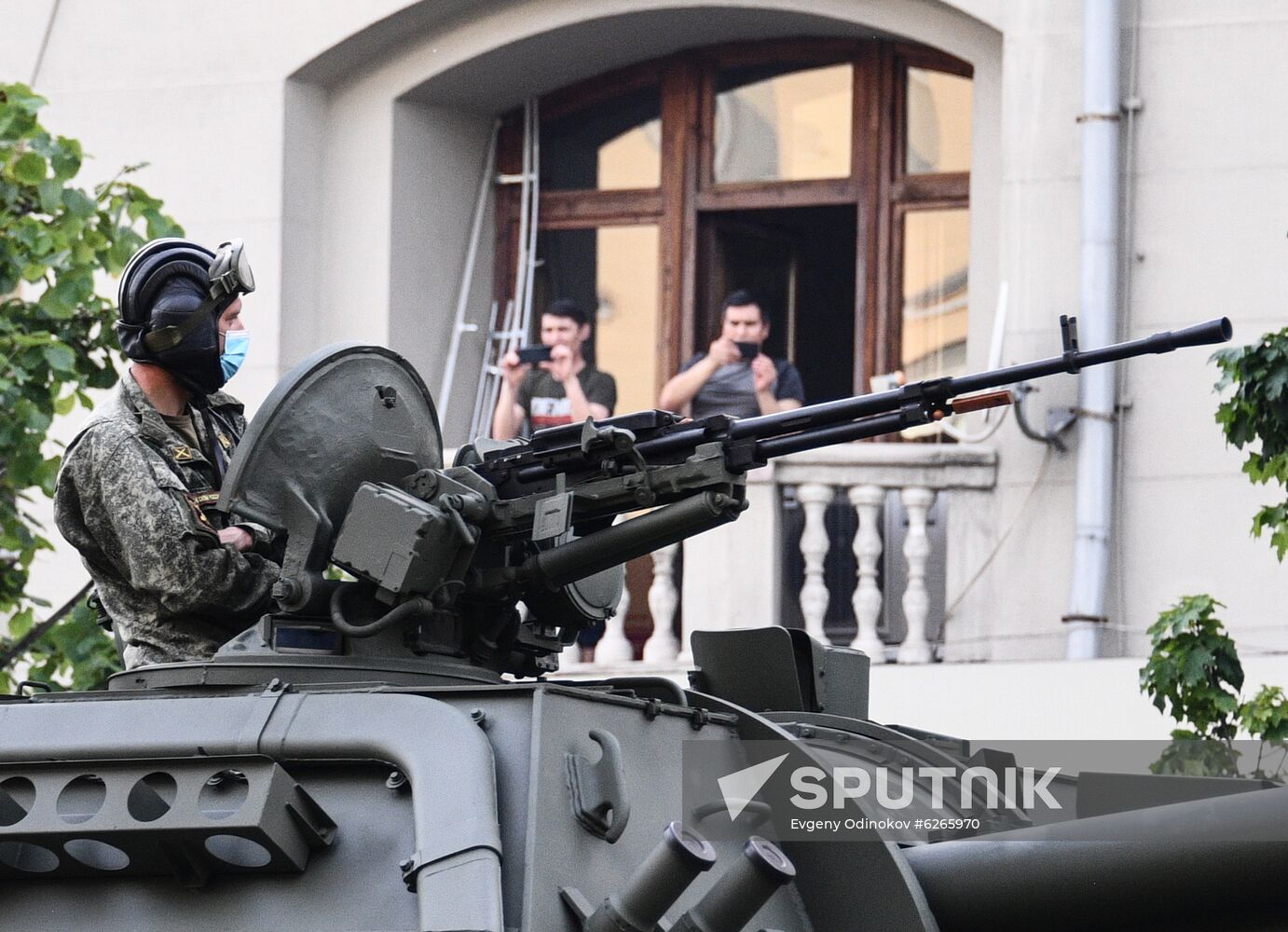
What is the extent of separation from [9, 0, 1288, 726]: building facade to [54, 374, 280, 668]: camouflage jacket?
5.67 m

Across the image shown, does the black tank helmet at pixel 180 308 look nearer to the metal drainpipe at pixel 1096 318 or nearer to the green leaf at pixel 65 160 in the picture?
the green leaf at pixel 65 160

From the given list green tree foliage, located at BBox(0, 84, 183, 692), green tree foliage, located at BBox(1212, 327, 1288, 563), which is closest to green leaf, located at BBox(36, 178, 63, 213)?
green tree foliage, located at BBox(0, 84, 183, 692)

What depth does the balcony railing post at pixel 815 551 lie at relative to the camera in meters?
10.9

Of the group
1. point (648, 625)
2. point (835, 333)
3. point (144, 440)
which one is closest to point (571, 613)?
point (144, 440)

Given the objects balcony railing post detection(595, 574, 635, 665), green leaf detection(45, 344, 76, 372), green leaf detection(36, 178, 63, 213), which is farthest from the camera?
balcony railing post detection(595, 574, 635, 665)

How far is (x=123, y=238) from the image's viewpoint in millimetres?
9070

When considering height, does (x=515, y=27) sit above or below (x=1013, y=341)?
above

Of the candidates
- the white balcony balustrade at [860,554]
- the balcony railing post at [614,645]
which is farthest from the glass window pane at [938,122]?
the balcony railing post at [614,645]

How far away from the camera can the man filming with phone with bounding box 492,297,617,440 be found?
11359 mm

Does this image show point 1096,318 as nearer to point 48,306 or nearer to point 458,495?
point 48,306

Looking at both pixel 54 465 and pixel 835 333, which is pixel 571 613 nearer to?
pixel 54 465

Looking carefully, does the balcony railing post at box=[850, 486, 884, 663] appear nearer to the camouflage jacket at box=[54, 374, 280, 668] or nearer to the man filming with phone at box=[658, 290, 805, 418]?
the man filming with phone at box=[658, 290, 805, 418]

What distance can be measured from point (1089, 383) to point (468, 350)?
396 cm

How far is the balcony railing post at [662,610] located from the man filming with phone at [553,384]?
806 millimetres
